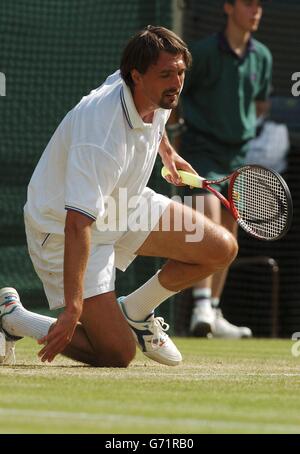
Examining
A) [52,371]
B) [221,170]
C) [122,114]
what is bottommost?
[221,170]

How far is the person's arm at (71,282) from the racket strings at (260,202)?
1.07m

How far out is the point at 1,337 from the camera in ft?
18.5

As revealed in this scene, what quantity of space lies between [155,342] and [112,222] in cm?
59

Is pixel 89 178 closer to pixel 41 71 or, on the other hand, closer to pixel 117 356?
pixel 117 356

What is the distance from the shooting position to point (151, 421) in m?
3.77

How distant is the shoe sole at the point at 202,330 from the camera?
8883 mm

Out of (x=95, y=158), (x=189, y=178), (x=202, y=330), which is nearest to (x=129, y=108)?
(x=95, y=158)

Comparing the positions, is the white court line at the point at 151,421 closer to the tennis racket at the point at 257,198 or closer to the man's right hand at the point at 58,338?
the man's right hand at the point at 58,338

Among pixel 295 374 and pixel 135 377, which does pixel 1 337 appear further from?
pixel 295 374

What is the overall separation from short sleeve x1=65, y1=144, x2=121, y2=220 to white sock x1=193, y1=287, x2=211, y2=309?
3.57 meters

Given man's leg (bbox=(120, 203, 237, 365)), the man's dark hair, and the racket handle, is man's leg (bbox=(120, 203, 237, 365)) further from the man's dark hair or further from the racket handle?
the man's dark hair

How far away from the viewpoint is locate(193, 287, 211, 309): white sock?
8.79 m
